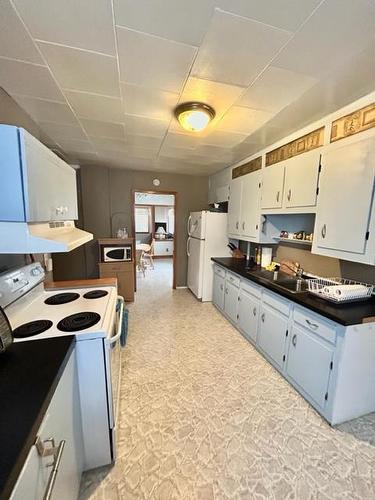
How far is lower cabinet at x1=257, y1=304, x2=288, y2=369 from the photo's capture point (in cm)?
210

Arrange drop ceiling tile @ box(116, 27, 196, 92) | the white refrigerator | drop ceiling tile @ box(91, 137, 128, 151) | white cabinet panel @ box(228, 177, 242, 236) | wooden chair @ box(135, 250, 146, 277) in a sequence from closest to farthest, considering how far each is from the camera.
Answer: drop ceiling tile @ box(116, 27, 196, 92)
drop ceiling tile @ box(91, 137, 128, 151)
white cabinet panel @ box(228, 177, 242, 236)
the white refrigerator
wooden chair @ box(135, 250, 146, 277)

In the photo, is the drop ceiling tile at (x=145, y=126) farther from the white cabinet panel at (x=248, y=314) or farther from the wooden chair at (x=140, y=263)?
the wooden chair at (x=140, y=263)

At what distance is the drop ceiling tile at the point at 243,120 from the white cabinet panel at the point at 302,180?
21.5 inches

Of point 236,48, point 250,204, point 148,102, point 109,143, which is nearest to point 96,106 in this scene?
point 148,102

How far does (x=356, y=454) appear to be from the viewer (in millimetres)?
1436

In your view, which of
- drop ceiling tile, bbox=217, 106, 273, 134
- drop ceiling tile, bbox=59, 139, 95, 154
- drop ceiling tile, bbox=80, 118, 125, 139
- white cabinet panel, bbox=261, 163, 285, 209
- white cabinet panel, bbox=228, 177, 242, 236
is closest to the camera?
drop ceiling tile, bbox=217, 106, 273, 134

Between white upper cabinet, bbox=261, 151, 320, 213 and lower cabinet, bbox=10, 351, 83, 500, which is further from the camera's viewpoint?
white upper cabinet, bbox=261, 151, 320, 213

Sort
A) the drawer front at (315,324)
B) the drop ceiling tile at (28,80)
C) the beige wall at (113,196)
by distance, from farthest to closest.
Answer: the beige wall at (113,196)
the drawer front at (315,324)
the drop ceiling tile at (28,80)

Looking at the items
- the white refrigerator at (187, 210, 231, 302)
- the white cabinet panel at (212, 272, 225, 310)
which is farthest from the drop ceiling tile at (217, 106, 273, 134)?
the white cabinet panel at (212, 272, 225, 310)

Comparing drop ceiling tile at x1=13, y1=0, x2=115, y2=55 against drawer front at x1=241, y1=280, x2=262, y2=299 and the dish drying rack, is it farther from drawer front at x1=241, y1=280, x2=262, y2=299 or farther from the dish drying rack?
drawer front at x1=241, y1=280, x2=262, y2=299

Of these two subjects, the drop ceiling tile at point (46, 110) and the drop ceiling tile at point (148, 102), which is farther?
the drop ceiling tile at point (46, 110)

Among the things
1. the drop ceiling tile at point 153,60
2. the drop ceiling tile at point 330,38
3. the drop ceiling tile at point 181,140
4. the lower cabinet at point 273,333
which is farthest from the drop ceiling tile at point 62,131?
the lower cabinet at point 273,333

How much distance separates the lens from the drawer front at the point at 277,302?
6.67 ft

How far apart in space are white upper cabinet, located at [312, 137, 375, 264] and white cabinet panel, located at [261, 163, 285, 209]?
553mm
